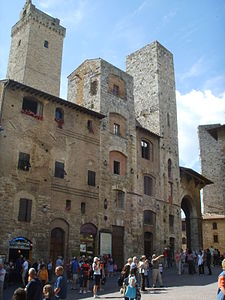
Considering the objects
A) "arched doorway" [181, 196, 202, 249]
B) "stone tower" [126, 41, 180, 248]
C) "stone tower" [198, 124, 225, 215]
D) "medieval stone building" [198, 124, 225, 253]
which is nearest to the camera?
"stone tower" [126, 41, 180, 248]

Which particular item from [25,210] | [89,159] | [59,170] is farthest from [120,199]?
[25,210]

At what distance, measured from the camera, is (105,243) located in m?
23.9

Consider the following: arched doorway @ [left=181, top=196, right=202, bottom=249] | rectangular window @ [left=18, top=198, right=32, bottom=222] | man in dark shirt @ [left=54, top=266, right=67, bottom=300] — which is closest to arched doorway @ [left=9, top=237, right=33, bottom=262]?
rectangular window @ [left=18, top=198, right=32, bottom=222]

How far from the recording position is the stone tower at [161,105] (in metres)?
31.6

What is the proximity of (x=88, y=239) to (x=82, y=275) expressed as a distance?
7.43 m

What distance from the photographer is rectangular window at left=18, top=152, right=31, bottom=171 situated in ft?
67.2

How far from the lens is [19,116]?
21.2m

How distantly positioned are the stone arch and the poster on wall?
303 centimetres

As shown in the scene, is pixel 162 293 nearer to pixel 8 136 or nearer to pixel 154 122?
pixel 8 136

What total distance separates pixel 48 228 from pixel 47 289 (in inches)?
546

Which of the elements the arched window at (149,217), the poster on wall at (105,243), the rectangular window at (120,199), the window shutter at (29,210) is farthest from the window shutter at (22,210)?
the arched window at (149,217)

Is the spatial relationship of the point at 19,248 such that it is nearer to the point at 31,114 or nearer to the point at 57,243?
the point at 57,243

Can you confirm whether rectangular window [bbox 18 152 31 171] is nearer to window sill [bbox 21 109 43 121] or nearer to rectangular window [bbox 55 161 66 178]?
rectangular window [bbox 55 161 66 178]

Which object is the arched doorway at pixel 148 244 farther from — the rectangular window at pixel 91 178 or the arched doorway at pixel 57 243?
the arched doorway at pixel 57 243
